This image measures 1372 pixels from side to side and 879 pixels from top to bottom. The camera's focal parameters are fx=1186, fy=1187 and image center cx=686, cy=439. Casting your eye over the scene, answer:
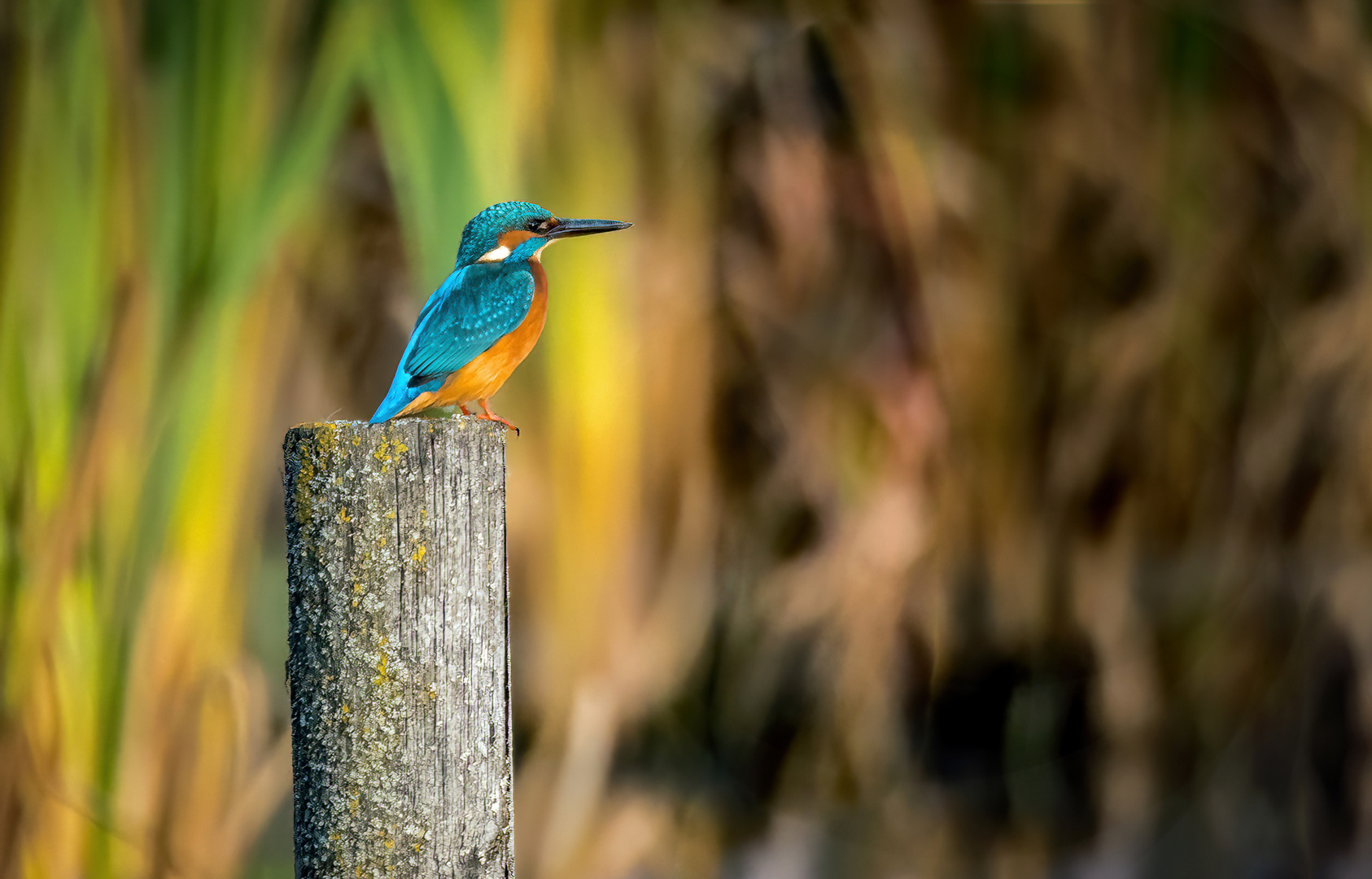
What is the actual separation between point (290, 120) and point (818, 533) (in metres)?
1.43

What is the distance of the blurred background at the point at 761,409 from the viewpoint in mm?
2076

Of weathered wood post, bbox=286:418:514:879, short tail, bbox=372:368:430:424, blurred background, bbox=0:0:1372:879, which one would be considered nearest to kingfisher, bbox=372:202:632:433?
short tail, bbox=372:368:430:424

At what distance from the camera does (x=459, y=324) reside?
3.99 feet

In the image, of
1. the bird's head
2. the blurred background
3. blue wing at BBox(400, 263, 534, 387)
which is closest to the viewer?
blue wing at BBox(400, 263, 534, 387)

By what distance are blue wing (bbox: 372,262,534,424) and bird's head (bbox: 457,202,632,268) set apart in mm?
59

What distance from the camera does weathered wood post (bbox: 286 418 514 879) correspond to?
2.82 feet

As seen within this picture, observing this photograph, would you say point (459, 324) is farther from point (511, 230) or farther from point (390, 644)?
point (390, 644)

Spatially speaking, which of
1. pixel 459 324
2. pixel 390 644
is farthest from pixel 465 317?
pixel 390 644

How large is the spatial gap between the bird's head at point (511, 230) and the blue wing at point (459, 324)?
0.06 metres

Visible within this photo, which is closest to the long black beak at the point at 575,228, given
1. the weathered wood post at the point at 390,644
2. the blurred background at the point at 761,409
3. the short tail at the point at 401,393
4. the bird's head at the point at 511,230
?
the bird's head at the point at 511,230

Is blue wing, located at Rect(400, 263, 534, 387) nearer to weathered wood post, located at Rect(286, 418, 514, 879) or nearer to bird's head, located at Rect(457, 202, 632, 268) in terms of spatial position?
bird's head, located at Rect(457, 202, 632, 268)

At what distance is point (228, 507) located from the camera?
209cm

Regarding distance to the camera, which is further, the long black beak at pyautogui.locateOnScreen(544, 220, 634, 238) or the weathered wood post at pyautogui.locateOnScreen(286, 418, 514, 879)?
the long black beak at pyautogui.locateOnScreen(544, 220, 634, 238)

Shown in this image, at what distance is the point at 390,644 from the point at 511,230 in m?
0.63
